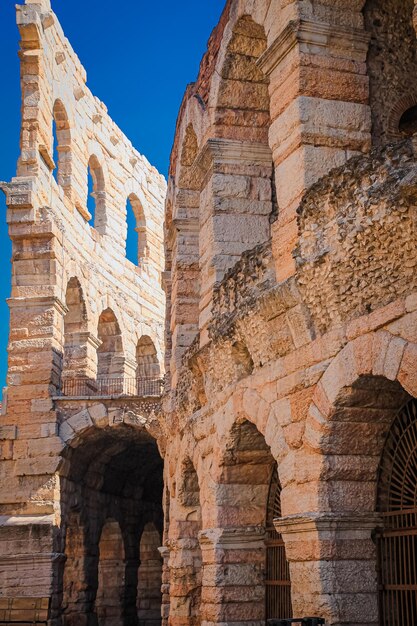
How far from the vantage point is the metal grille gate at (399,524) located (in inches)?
245

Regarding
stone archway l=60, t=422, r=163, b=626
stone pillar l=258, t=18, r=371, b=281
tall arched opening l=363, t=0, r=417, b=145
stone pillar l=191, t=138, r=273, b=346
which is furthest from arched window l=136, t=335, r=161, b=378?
stone pillar l=258, t=18, r=371, b=281

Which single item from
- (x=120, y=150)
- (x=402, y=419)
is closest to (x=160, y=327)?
(x=120, y=150)

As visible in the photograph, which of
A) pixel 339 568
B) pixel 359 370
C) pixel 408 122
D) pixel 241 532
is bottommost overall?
pixel 339 568

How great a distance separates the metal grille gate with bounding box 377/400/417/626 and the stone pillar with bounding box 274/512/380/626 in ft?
0.33

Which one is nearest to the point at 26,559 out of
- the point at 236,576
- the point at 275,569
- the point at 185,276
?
the point at 185,276

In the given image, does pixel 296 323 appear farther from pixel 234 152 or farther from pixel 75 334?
pixel 75 334

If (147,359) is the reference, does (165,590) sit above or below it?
below

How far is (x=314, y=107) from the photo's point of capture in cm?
748

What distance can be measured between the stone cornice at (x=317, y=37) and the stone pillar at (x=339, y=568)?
12.5ft

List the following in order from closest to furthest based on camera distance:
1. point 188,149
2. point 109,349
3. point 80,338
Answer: point 188,149, point 80,338, point 109,349

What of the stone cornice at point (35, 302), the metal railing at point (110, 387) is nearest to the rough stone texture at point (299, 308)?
the stone cornice at point (35, 302)

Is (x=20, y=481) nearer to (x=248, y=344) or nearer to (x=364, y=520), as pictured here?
(x=248, y=344)

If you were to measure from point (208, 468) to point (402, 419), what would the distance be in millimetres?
2894

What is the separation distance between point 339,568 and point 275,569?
1939 mm
